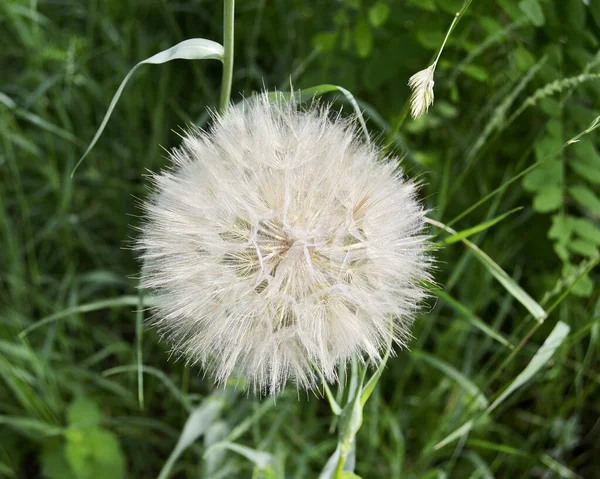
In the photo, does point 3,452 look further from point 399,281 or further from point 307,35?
point 307,35

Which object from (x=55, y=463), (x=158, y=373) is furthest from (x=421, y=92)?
(x=55, y=463)

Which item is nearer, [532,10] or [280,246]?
[280,246]

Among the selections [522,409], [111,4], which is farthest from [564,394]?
[111,4]

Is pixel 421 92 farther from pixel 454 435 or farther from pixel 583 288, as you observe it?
pixel 583 288

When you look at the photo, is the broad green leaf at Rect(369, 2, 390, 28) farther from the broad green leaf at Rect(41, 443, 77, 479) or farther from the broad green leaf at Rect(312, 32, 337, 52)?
the broad green leaf at Rect(41, 443, 77, 479)

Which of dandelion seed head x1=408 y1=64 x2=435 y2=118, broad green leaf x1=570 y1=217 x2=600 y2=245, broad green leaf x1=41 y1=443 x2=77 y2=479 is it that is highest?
dandelion seed head x1=408 y1=64 x2=435 y2=118

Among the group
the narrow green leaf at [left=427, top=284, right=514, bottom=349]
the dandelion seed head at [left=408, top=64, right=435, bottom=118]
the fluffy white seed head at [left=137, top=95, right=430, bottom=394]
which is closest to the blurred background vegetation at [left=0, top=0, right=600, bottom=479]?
the narrow green leaf at [left=427, top=284, right=514, bottom=349]
